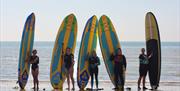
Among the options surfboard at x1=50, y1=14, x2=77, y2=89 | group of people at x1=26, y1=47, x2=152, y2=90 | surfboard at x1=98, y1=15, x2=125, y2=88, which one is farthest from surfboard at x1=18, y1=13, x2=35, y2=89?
surfboard at x1=98, y1=15, x2=125, y2=88

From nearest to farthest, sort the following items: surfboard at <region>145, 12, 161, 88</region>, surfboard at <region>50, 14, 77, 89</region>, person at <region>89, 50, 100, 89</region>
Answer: person at <region>89, 50, 100, 89</region>
surfboard at <region>50, 14, 77, 89</region>
surfboard at <region>145, 12, 161, 88</region>

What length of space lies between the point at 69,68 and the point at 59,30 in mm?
1759

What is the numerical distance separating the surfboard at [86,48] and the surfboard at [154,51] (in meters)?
2.02

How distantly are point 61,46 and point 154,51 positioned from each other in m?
3.41

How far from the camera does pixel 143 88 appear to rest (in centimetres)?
1750

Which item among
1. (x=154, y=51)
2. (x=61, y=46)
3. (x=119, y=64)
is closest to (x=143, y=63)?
(x=119, y=64)

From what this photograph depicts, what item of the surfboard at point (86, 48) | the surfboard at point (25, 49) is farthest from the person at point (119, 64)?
the surfboard at point (25, 49)

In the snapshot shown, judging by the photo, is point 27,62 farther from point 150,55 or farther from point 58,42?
point 150,55

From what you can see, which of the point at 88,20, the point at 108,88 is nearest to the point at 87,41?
the point at 88,20

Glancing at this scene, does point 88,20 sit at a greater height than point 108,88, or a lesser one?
greater

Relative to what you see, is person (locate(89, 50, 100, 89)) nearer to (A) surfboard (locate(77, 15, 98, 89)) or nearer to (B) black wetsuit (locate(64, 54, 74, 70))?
(A) surfboard (locate(77, 15, 98, 89))

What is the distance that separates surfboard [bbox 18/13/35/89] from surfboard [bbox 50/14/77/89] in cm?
90

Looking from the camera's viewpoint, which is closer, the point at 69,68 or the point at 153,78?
the point at 69,68

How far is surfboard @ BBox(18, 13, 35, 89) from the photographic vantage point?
17.5 m
